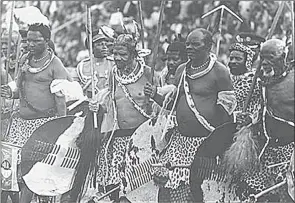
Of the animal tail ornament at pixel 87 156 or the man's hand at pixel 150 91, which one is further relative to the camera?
the animal tail ornament at pixel 87 156

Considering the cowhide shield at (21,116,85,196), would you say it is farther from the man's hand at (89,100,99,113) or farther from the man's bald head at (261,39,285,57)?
the man's bald head at (261,39,285,57)

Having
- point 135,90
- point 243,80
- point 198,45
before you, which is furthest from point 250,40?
point 135,90

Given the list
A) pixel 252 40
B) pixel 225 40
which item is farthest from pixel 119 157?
pixel 225 40

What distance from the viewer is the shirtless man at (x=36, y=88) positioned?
8.95 metres

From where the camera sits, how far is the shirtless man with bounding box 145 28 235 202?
26.5ft

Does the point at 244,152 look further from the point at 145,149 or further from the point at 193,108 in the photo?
the point at 145,149

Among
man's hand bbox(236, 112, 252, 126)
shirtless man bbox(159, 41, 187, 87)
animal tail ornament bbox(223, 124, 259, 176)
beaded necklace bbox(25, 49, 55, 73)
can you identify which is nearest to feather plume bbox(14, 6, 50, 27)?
beaded necklace bbox(25, 49, 55, 73)

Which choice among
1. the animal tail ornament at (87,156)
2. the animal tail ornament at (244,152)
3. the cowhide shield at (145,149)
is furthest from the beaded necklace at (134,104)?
the animal tail ornament at (244,152)

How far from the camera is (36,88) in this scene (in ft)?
29.6

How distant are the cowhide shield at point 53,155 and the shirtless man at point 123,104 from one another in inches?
12.1

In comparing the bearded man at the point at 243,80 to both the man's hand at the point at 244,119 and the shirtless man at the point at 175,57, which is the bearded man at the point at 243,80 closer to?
the man's hand at the point at 244,119

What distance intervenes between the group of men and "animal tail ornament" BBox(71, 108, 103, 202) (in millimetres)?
58

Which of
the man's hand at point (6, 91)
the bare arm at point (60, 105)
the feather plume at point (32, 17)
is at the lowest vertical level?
the bare arm at point (60, 105)

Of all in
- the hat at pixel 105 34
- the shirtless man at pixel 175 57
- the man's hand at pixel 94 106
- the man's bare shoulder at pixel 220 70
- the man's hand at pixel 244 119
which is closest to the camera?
the man's hand at pixel 244 119
